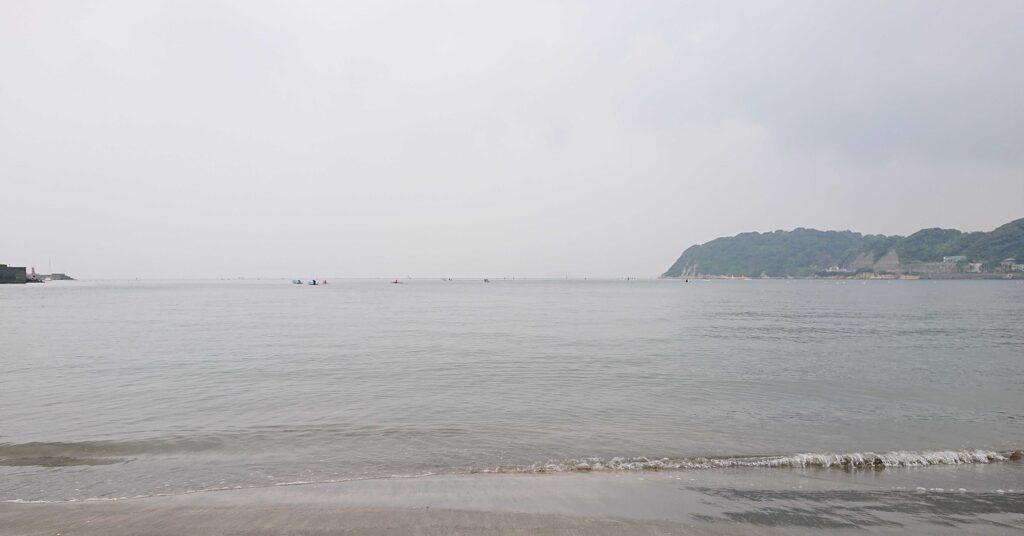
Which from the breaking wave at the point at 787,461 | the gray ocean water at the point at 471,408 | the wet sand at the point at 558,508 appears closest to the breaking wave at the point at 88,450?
the gray ocean water at the point at 471,408

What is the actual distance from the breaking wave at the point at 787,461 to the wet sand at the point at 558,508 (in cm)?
66

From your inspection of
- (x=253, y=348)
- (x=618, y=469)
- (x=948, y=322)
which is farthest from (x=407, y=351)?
(x=948, y=322)

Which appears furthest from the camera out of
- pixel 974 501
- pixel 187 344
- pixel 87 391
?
pixel 187 344

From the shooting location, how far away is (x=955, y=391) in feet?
62.1

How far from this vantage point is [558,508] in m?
8.43

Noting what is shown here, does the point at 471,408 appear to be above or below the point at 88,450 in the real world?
below

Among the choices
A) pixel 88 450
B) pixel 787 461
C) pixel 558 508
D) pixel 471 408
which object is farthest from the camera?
pixel 471 408

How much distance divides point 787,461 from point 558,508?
614cm

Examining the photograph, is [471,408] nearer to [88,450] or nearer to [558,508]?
[558,508]

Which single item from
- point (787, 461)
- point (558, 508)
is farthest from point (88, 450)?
point (787, 461)

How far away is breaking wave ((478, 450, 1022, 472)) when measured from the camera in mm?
10938

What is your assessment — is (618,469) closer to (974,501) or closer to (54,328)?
(974,501)

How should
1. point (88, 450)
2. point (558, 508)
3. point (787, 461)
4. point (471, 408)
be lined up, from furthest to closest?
1. point (471, 408)
2. point (88, 450)
3. point (787, 461)
4. point (558, 508)

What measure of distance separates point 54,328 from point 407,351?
35.8 metres
